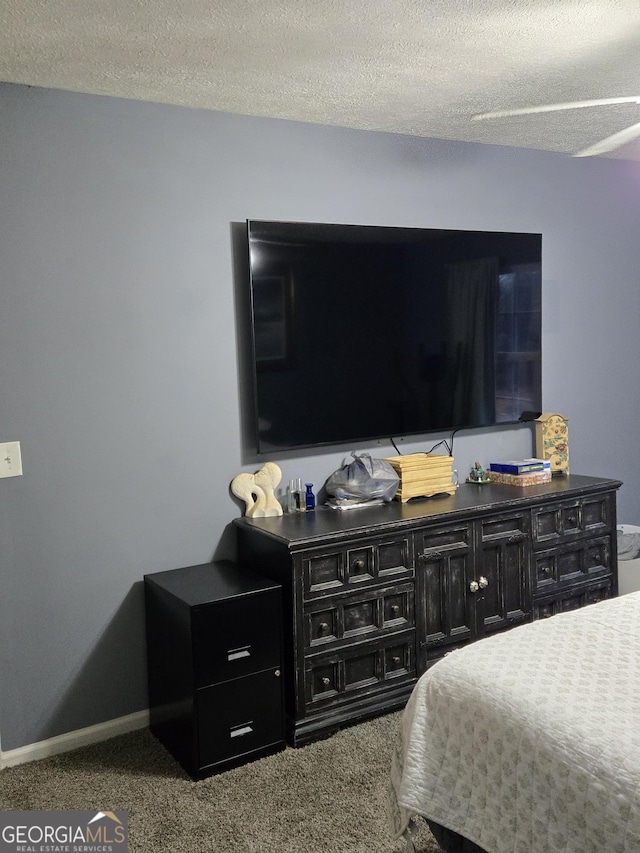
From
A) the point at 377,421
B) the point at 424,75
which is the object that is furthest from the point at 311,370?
the point at 424,75

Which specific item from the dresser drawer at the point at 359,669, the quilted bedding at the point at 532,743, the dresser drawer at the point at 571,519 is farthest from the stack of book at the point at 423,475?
the quilted bedding at the point at 532,743

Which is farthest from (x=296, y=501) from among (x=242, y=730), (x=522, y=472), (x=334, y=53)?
(x=334, y=53)

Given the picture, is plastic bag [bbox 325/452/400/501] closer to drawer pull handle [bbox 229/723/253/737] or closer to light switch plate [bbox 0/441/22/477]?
drawer pull handle [bbox 229/723/253/737]

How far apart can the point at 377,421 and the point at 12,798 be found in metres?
2.01

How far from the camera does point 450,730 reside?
191 cm

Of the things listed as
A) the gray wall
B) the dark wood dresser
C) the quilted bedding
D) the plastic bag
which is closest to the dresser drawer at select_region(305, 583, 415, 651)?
the dark wood dresser

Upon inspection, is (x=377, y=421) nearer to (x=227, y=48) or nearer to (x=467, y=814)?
(x=227, y=48)

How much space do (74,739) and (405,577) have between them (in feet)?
4.55

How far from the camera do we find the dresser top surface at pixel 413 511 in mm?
2953

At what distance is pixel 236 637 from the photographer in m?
2.73

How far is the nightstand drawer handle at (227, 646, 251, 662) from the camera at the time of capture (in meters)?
2.71

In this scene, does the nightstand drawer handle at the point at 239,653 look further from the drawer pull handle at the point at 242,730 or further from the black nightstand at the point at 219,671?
the drawer pull handle at the point at 242,730

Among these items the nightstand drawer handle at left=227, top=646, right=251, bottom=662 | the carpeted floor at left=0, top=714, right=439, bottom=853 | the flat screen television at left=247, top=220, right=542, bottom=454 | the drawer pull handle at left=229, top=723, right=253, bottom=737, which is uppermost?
the flat screen television at left=247, top=220, right=542, bottom=454

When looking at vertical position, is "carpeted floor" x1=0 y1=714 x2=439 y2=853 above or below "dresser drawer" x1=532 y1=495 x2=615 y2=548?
below
